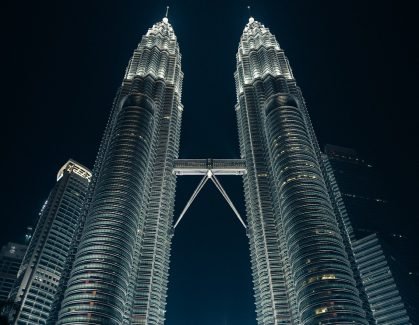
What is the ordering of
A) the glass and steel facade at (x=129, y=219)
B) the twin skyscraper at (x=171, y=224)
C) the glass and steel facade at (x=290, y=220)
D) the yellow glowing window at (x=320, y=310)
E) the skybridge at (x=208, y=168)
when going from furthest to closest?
the skybridge at (x=208, y=168), the glass and steel facade at (x=129, y=219), the twin skyscraper at (x=171, y=224), the glass and steel facade at (x=290, y=220), the yellow glowing window at (x=320, y=310)

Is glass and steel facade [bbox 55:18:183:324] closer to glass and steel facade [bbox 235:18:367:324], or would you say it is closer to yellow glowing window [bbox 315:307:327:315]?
glass and steel facade [bbox 235:18:367:324]

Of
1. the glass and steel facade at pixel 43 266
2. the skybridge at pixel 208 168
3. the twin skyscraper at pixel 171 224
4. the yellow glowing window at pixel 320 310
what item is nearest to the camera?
the yellow glowing window at pixel 320 310

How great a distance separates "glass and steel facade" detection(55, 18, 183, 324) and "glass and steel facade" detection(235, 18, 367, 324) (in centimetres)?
3118

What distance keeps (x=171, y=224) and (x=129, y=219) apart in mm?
27649

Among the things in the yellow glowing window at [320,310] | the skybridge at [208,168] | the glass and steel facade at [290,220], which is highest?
the skybridge at [208,168]

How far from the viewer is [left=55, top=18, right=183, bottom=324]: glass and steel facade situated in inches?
4715

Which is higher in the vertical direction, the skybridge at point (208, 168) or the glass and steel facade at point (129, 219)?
the skybridge at point (208, 168)

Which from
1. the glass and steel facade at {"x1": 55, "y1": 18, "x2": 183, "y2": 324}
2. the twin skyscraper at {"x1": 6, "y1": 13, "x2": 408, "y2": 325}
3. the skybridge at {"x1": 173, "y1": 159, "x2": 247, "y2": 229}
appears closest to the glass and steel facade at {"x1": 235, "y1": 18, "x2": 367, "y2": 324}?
the twin skyscraper at {"x1": 6, "y1": 13, "x2": 408, "y2": 325}

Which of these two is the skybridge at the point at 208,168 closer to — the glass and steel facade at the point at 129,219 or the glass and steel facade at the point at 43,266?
the glass and steel facade at the point at 129,219

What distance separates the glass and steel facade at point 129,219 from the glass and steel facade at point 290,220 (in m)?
31.2

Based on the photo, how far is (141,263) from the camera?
468 feet

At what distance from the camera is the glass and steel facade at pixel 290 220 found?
115750 millimetres

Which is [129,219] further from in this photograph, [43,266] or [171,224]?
[43,266]

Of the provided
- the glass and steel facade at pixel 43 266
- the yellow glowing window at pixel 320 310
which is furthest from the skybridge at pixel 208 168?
the yellow glowing window at pixel 320 310
